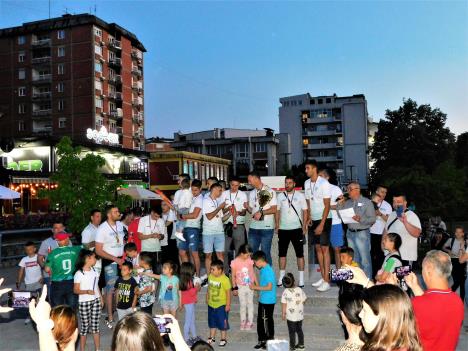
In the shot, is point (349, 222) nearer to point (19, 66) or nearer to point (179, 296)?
point (179, 296)

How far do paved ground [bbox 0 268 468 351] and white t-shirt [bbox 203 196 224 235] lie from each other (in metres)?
1.47

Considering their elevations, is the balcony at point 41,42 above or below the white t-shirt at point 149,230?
above

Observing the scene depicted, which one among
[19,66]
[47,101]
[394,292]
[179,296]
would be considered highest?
[19,66]

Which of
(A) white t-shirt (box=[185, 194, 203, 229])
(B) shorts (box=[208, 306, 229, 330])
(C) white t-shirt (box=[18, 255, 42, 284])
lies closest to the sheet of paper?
(B) shorts (box=[208, 306, 229, 330])

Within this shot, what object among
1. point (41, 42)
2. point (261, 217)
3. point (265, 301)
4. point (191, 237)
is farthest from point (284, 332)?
point (41, 42)

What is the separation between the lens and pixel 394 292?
9.96 feet

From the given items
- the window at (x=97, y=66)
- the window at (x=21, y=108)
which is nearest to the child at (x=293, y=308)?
the window at (x=97, y=66)

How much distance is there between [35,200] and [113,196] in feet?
66.0

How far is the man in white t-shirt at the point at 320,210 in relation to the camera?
8758 mm

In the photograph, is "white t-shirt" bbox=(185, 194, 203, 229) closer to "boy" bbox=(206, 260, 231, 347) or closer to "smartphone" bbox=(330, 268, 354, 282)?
"boy" bbox=(206, 260, 231, 347)

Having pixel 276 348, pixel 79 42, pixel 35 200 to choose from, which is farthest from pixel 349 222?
pixel 79 42

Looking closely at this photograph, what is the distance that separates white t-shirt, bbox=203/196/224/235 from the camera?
9463 millimetres

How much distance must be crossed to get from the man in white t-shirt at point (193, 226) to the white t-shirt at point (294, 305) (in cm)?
300

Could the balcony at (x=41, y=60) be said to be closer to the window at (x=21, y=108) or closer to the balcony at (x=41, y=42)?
the balcony at (x=41, y=42)
